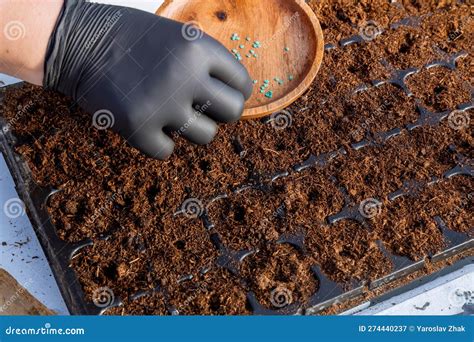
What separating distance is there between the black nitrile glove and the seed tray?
214mm

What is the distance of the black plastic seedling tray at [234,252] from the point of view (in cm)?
131

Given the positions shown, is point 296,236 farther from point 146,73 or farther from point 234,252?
point 146,73

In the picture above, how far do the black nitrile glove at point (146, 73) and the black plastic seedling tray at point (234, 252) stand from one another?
244mm

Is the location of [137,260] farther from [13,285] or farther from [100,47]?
[100,47]

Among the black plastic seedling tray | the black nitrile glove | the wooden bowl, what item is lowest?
the black plastic seedling tray

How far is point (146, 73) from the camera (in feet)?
4.23

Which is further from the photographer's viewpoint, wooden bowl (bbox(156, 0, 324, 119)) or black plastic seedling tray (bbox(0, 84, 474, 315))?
wooden bowl (bbox(156, 0, 324, 119))

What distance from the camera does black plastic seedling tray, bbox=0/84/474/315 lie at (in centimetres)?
131

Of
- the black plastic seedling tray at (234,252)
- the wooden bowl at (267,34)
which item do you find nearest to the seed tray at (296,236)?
the black plastic seedling tray at (234,252)

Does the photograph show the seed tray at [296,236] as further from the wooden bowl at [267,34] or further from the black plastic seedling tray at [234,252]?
the wooden bowl at [267,34]

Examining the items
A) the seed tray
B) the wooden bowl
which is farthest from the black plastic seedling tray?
the wooden bowl

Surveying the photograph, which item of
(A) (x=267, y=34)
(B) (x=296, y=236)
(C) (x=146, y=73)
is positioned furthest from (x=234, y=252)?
(A) (x=267, y=34)

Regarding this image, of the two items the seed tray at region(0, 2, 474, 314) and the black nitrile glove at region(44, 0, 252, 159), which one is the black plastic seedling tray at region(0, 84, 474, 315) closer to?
the seed tray at region(0, 2, 474, 314)

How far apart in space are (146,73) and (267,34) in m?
0.48
